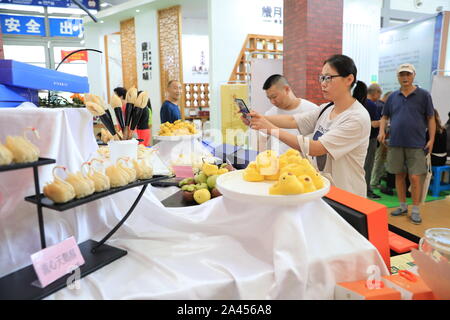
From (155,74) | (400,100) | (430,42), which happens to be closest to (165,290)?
(400,100)

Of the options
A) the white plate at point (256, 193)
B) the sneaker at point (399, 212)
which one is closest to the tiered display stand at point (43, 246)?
the white plate at point (256, 193)

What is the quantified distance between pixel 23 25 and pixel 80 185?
11098 mm

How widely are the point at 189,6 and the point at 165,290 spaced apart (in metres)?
9.12

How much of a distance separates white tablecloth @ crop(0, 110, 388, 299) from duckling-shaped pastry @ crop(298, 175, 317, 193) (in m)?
0.06

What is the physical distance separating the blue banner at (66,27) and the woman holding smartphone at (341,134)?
409 inches

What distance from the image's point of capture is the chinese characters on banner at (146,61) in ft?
30.6

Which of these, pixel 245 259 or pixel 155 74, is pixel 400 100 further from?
pixel 155 74

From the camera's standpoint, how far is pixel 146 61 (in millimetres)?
9445

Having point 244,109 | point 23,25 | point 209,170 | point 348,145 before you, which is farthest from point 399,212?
point 23,25

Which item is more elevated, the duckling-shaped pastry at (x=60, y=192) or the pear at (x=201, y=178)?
the duckling-shaped pastry at (x=60, y=192)

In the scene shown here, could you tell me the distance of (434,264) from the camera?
812mm

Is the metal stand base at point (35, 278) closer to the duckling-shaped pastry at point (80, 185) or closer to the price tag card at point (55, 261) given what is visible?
the price tag card at point (55, 261)

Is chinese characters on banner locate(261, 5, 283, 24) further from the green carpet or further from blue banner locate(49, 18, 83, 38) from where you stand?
blue banner locate(49, 18, 83, 38)

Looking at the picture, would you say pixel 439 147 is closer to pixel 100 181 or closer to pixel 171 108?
pixel 171 108
